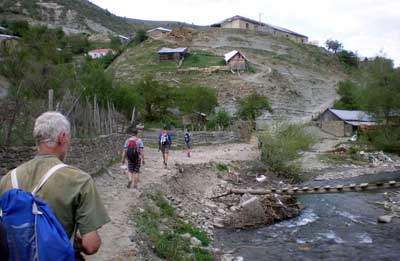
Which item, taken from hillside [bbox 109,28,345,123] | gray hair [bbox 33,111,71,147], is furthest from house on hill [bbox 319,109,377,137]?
gray hair [bbox 33,111,71,147]

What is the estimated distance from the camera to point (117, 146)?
61.9 feet

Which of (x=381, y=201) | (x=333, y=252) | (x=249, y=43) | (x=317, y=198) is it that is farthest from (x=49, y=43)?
(x=249, y=43)

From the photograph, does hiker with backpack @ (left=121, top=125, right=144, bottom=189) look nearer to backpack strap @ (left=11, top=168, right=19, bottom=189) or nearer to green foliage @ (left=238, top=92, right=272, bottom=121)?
backpack strap @ (left=11, top=168, right=19, bottom=189)

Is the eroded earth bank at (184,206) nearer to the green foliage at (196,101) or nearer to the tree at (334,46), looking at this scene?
the green foliage at (196,101)

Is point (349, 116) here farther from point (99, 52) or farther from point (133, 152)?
point (99, 52)

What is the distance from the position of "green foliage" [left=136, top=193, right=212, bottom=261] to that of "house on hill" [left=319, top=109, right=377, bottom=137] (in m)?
38.3

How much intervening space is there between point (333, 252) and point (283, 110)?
152 ft

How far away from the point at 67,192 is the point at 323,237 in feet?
40.0

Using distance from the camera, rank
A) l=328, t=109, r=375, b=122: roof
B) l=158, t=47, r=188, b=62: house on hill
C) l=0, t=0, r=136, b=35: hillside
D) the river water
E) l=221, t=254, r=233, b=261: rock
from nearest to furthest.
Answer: l=221, t=254, r=233, b=261: rock < the river water < l=328, t=109, r=375, b=122: roof < l=158, t=47, r=188, b=62: house on hill < l=0, t=0, r=136, b=35: hillside

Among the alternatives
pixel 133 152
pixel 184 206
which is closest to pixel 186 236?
pixel 133 152

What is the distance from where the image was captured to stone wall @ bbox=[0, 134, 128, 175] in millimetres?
8958

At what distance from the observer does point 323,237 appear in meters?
13.8

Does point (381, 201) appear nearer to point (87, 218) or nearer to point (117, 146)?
point (117, 146)

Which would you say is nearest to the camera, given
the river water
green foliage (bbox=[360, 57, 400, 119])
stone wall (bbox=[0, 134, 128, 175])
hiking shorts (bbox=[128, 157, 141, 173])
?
stone wall (bbox=[0, 134, 128, 175])
